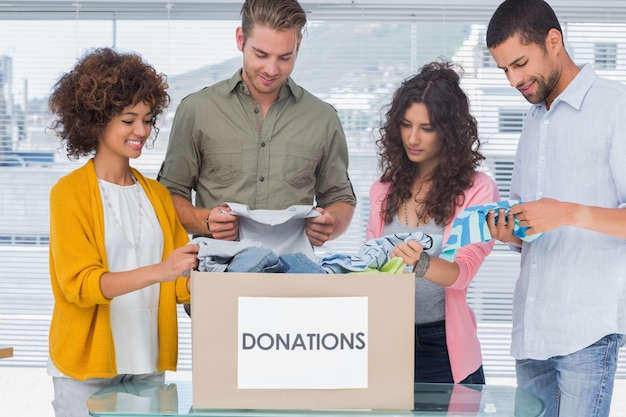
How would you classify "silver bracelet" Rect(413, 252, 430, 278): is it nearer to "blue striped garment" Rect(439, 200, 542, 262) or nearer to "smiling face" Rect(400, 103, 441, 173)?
"blue striped garment" Rect(439, 200, 542, 262)

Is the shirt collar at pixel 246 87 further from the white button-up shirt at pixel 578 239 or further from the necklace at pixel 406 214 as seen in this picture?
the white button-up shirt at pixel 578 239

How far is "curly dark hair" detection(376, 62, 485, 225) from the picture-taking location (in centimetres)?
236

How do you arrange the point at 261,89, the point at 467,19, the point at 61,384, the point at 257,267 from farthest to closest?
the point at 467,19, the point at 261,89, the point at 61,384, the point at 257,267

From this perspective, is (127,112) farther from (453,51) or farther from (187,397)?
(453,51)

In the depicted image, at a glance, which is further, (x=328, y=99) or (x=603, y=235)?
(x=328, y=99)

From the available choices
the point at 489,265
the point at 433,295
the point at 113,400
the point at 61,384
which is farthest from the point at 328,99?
the point at 113,400

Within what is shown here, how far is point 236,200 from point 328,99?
73.9 inches

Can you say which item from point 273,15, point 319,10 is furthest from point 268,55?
point 319,10

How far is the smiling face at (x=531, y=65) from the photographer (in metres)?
2.16

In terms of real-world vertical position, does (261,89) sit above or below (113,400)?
above

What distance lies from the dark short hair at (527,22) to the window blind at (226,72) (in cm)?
213

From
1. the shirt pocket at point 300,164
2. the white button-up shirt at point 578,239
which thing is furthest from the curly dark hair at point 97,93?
the white button-up shirt at point 578,239

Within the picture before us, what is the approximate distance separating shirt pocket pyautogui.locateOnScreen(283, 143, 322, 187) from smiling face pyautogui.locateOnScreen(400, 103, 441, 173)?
0.37 metres

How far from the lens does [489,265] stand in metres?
4.45
